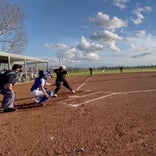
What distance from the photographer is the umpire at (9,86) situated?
25.2ft

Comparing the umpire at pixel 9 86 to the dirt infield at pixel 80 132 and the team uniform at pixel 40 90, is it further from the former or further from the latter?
the team uniform at pixel 40 90

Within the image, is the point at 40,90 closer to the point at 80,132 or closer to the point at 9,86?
the point at 9,86

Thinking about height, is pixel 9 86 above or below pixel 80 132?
above

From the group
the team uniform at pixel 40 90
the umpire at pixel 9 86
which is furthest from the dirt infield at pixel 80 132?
the team uniform at pixel 40 90

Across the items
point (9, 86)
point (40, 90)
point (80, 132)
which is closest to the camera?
point (80, 132)

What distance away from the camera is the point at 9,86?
25.5 feet

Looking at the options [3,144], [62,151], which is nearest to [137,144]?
[62,151]

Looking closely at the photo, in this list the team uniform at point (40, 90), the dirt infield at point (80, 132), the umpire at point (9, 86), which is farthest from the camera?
the team uniform at point (40, 90)

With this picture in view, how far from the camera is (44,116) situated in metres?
7.16

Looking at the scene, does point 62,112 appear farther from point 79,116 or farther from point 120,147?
point 120,147

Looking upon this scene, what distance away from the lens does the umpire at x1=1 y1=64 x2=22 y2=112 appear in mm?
7684

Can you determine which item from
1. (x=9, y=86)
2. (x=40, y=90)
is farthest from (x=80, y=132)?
(x=40, y=90)

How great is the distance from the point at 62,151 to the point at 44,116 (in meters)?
2.89

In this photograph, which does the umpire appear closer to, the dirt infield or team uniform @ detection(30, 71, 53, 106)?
the dirt infield
